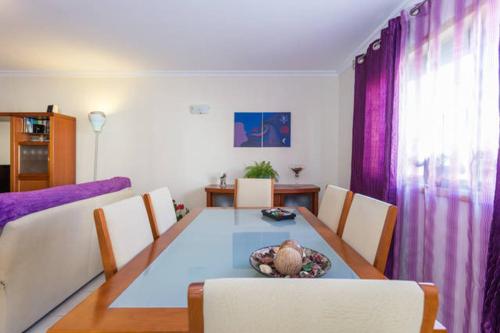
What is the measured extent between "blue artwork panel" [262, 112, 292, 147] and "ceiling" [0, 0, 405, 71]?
0.64 m

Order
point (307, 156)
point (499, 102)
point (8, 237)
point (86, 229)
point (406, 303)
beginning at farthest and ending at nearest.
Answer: point (307, 156) → point (86, 229) → point (8, 237) → point (499, 102) → point (406, 303)

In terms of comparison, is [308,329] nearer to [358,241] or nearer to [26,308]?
[358,241]

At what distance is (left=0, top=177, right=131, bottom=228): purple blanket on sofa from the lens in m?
1.49

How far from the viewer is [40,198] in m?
1.71

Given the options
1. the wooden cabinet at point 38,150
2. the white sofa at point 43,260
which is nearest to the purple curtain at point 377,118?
the white sofa at point 43,260

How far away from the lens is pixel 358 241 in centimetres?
128

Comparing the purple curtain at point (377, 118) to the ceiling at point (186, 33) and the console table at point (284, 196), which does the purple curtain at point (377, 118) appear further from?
the console table at point (284, 196)

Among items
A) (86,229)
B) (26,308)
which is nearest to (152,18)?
(86,229)

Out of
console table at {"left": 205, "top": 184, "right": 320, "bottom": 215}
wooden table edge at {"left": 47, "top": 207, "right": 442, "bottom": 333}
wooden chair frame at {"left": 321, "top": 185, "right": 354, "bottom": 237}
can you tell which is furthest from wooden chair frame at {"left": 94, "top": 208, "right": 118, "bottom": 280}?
console table at {"left": 205, "top": 184, "right": 320, "bottom": 215}

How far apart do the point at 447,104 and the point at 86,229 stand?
271 centimetres

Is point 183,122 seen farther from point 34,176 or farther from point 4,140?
point 4,140

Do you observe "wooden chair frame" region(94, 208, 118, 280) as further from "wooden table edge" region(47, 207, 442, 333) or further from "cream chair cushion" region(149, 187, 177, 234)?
"cream chair cushion" region(149, 187, 177, 234)

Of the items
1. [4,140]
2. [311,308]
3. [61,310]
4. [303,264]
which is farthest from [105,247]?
[4,140]

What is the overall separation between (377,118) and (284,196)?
4.85 feet
